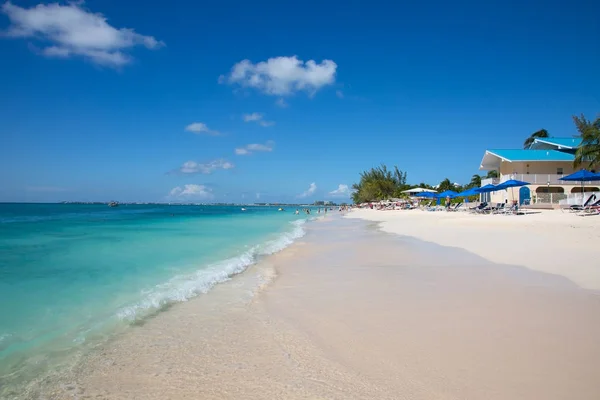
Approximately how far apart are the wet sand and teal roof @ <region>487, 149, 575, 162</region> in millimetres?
28408

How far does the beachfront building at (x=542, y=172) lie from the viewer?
28.7 metres

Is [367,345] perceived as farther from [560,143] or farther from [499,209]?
[560,143]

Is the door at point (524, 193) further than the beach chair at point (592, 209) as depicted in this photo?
Yes

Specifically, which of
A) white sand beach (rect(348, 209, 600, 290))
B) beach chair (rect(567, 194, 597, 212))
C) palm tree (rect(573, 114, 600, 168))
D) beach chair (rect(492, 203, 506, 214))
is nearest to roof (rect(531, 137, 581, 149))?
palm tree (rect(573, 114, 600, 168))

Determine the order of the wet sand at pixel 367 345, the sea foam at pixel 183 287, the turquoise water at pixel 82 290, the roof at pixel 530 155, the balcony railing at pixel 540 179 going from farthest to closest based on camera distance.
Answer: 1. the roof at pixel 530 155
2. the balcony railing at pixel 540 179
3. the sea foam at pixel 183 287
4. the turquoise water at pixel 82 290
5. the wet sand at pixel 367 345

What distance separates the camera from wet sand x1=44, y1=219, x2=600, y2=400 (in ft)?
10.1

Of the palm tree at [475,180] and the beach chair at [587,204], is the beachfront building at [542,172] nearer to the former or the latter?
the beach chair at [587,204]

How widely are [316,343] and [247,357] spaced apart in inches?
31.6

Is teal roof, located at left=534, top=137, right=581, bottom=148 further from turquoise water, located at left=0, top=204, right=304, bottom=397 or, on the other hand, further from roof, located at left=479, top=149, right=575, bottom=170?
turquoise water, located at left=0, top=204, right=304, bottom=397

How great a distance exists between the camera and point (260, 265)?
10.2m

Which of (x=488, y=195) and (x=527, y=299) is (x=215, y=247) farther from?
(x=488, y=195)

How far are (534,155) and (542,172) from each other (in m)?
1.62

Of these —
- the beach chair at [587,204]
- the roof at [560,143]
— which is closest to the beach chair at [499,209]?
the beach chair at [587,204]

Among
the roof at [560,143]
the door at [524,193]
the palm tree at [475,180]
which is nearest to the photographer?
the door at [524,193]
